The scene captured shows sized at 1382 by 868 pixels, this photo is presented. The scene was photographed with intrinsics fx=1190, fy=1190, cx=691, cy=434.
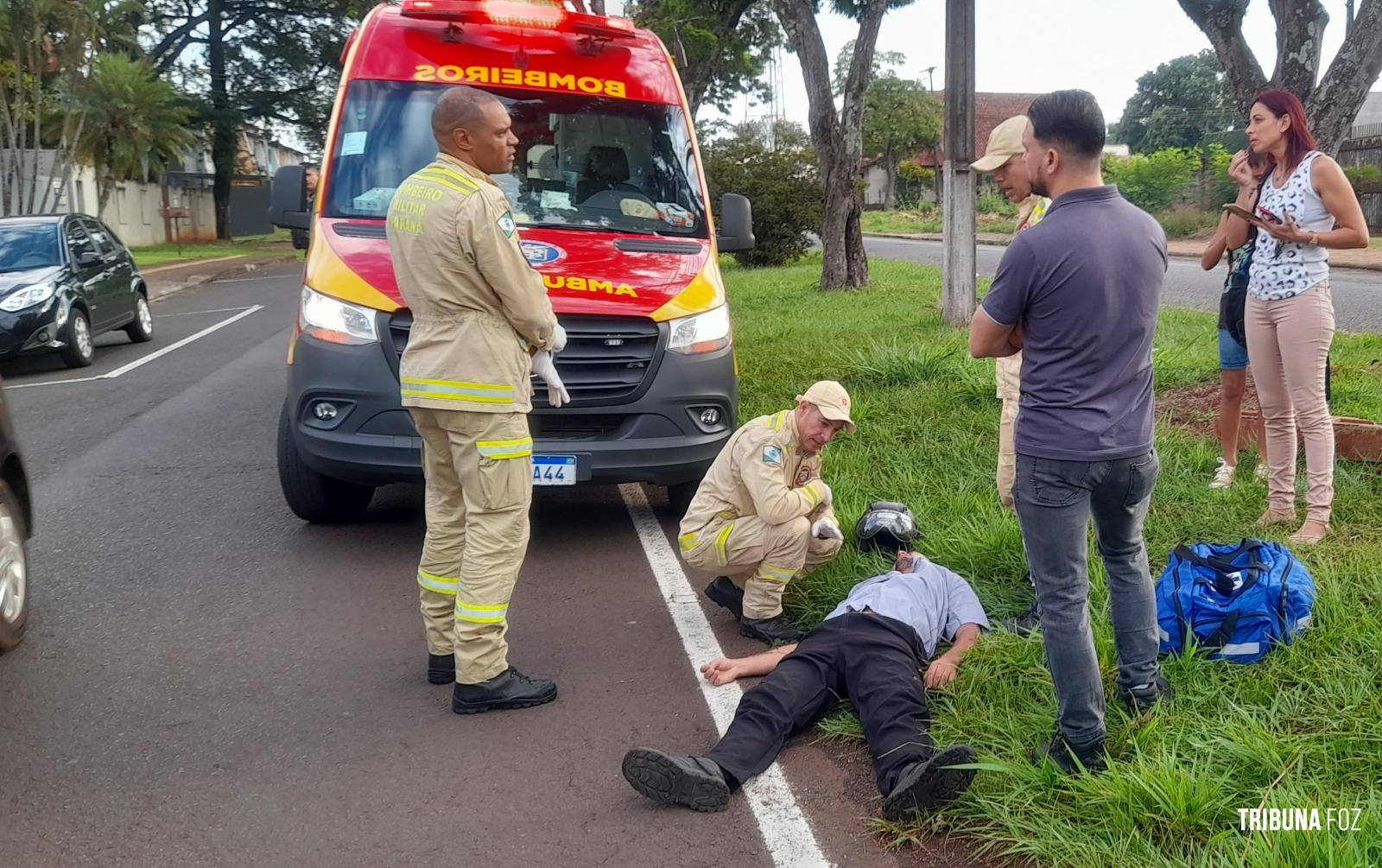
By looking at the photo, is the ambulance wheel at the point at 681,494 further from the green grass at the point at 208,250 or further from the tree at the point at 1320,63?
the green grass at the point at 208,250

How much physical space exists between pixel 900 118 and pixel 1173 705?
60.6 meters

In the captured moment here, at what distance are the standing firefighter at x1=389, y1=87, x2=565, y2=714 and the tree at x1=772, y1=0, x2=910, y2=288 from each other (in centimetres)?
1208

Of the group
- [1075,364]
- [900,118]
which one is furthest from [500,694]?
[900,118]

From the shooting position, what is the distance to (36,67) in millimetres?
24547

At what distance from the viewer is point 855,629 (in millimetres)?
4012

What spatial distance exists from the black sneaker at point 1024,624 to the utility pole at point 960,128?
6.53 meters

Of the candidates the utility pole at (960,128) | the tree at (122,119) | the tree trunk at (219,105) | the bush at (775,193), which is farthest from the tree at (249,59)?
the utility pole at (960,128)

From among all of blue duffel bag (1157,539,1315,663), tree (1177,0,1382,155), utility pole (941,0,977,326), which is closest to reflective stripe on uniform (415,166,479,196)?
blue duffel bag (1157,539,1315,663)

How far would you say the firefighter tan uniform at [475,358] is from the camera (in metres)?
3.88

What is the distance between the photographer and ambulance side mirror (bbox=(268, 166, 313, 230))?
20.9 ft

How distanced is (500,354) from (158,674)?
70.8 inches

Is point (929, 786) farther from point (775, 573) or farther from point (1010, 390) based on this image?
point (1010, 390)

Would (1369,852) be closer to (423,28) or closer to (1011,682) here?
(1011,682)

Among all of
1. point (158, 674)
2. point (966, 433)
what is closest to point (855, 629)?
point (158, 674)
